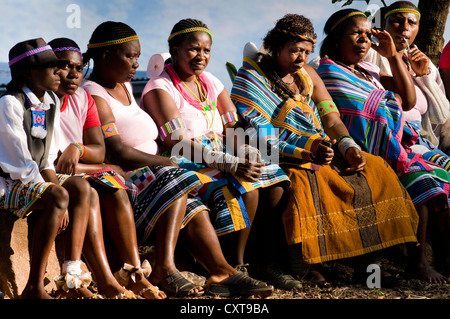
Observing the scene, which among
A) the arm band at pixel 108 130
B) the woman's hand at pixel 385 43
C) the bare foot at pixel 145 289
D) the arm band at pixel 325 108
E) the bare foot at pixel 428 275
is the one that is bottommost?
the bare foot at pixel 428 275

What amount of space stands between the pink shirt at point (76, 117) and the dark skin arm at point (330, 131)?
1.68m

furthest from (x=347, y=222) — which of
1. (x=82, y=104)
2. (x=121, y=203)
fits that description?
(x=82, y=104)

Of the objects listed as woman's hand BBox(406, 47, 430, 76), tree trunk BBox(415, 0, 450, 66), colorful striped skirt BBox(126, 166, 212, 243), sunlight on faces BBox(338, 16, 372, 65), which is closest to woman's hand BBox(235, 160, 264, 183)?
colorful striped skirt BBox(126, 166, 212, 243)

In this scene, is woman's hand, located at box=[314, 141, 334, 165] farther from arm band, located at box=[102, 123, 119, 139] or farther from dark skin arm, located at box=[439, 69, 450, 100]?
dark skin arm, located at box=[439, 69, 450, 100]

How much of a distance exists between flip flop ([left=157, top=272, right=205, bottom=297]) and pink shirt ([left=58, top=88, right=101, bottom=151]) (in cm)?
106

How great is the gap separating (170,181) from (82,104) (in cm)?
77

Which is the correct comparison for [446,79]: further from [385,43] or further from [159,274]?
[159,274]

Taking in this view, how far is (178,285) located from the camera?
3.85 metres

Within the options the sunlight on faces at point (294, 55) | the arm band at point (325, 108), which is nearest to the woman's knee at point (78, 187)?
the sunlight on faces at point (294, 55)

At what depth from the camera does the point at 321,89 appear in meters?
5.22

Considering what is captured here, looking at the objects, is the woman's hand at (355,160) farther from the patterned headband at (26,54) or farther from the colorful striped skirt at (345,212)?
the patterned headband at (26,54)

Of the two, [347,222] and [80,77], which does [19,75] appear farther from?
[347,222]

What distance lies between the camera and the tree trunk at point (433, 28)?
7.93 meters

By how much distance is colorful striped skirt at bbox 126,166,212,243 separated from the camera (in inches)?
159
